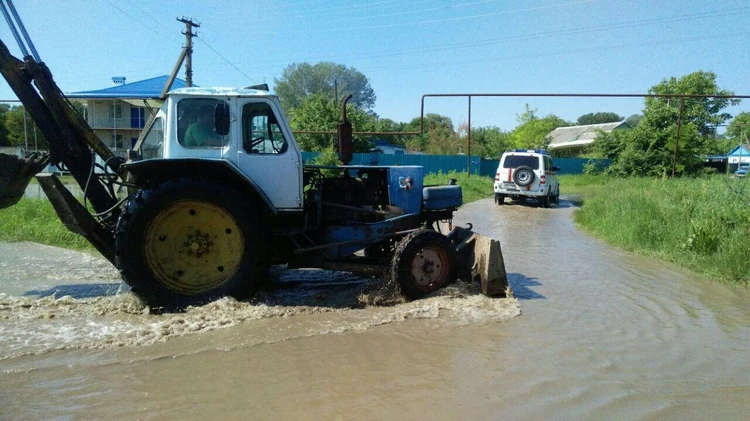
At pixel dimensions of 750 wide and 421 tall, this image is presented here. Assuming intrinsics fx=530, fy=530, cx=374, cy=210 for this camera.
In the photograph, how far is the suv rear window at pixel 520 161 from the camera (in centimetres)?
1884

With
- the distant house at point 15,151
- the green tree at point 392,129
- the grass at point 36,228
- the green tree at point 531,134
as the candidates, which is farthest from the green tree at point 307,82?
the grass at point 36,228

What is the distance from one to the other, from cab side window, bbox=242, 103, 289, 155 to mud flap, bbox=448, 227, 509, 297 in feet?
8.60

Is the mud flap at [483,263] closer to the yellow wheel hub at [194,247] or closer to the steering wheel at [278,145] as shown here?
the steering wheel at [278,145]

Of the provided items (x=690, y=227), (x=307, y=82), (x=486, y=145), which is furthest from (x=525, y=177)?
(x=307, y=82)

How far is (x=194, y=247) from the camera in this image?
19.0ft

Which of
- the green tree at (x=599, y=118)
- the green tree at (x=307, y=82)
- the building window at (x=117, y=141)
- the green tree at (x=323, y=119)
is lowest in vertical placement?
the building window at (x=117, y=141)

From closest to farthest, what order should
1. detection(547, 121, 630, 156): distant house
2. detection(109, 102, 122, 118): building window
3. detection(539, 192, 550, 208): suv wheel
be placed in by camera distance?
detection(539, 192, 550, 208): suv wheel, detection(109, 102, 122, 118): building window, detection(547, 121, 630, 156): distant house

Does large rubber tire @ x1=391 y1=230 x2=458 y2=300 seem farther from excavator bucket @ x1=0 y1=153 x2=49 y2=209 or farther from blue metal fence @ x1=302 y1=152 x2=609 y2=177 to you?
blue metal fence @ x1=302 y1=152 x2=609 y2=177

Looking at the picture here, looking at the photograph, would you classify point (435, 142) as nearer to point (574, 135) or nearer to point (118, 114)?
point (574, 135)

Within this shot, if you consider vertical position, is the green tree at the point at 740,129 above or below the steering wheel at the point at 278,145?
above

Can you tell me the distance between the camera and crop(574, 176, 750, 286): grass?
8141 mm

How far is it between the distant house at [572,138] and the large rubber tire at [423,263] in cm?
4141

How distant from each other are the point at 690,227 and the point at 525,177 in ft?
30.3

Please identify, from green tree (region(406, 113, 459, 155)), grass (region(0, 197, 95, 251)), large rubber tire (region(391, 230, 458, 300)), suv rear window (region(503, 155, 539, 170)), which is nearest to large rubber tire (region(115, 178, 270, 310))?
large rubber tire (region(391, 230, 458, 300))
